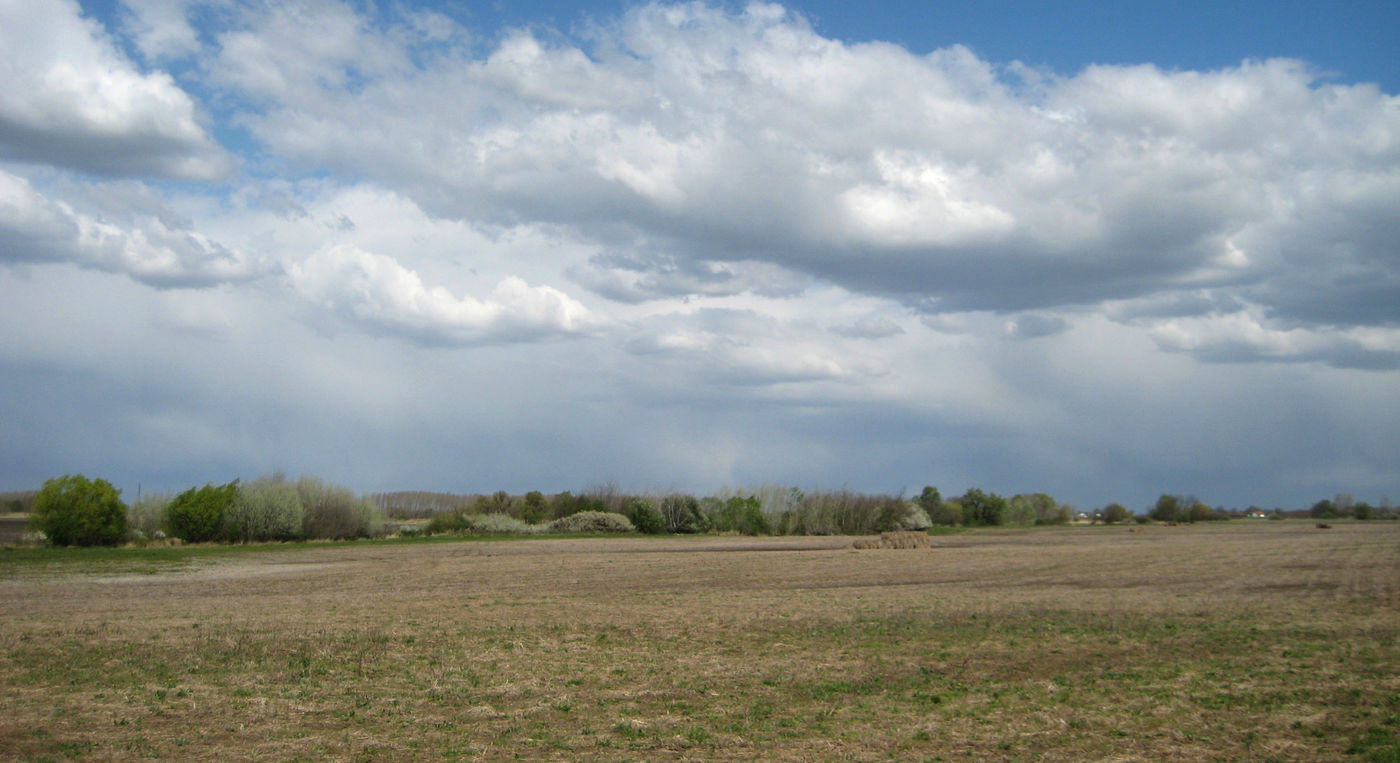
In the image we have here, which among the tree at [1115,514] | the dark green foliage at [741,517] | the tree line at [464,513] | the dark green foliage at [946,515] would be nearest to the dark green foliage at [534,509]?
the tree line at [464,513]

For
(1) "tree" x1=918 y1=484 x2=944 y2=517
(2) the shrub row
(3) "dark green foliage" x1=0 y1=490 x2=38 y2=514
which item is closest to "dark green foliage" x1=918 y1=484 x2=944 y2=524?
(1) "tree" x1=918 y1=484 x2=944 y2=517

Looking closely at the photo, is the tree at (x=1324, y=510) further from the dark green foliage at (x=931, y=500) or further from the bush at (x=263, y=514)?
the bush at (x=263, y=514)

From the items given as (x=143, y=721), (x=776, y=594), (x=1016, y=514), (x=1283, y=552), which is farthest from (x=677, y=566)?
(x=1016, y=514)

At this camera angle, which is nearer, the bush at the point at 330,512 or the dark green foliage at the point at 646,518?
the bush at the point at 330,512

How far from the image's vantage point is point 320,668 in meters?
13.5

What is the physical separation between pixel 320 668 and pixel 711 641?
6415 millimetres

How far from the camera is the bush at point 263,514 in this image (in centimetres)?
5347

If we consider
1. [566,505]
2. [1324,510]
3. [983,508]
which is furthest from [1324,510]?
[566,505]

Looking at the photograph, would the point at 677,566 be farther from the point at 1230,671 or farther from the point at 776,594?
the point at 1230,671

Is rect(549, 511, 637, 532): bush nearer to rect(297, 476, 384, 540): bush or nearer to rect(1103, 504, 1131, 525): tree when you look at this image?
rect(297, 476, 384, 540): bush

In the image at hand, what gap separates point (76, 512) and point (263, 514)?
30.2ft

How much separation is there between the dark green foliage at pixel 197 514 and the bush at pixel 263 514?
538 mm

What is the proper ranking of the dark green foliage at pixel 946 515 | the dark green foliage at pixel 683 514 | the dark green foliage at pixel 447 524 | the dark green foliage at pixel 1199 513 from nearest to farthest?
the dark green foliage at pixel 447 524, the dark green foliage at pixel 683 514, the dark green foliage at pixel 946 515, the dark green foliage at pixel 1199 513

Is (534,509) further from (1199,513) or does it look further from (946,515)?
(1199,513)
